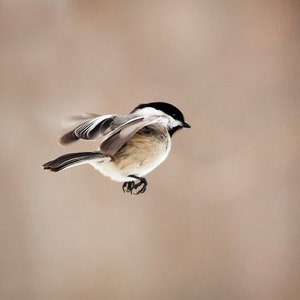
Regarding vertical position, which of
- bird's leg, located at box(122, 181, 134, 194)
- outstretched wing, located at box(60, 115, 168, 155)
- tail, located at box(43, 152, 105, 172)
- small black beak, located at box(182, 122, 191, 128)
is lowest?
bird's leg, located at box(122, 181, 134, 194)

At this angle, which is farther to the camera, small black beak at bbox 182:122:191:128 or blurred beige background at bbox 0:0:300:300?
small black beak at bbox 182:122:191:128

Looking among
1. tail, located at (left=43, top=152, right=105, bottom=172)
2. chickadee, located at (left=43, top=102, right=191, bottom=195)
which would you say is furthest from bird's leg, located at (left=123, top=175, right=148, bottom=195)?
tail, located at (left=43, top=152, right=105, bottom=172)

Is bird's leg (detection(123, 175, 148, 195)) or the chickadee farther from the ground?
the chickadee

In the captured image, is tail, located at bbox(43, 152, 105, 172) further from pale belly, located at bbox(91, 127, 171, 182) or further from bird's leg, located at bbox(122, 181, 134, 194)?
bird's leg, located at bbox(122, 181, 134, 194)

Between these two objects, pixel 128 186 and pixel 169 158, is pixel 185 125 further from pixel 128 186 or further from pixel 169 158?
pixel 128 186

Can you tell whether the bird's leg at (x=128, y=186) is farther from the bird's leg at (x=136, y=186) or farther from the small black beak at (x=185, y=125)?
the small black beak at (x=185, y=125)

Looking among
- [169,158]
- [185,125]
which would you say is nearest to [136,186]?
[169,158]

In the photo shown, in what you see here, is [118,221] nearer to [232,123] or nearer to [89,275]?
[89,275]

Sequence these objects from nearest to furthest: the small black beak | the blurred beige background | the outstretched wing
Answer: the outstretched wing
the blurred beige background
the small black beak
